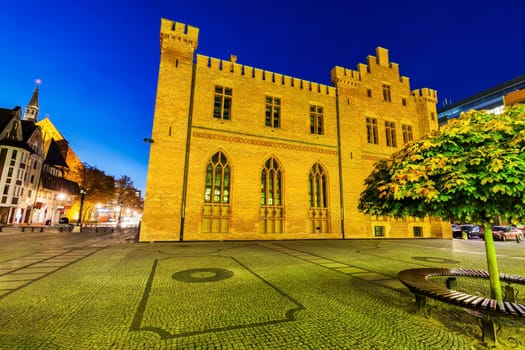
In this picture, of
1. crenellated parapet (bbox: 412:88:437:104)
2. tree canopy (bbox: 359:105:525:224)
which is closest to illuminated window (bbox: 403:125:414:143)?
crenellated parapet (bbox: 412:88:437:104)

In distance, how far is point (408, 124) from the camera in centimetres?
2328

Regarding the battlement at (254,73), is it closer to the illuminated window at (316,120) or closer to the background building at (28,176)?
the illuminated window at (316,120)

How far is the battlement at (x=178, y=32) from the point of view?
54.0 ft

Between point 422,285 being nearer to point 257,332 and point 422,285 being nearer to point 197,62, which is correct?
point 257,332

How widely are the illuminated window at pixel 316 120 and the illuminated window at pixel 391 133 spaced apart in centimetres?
717

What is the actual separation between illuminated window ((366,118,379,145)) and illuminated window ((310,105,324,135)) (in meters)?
4.92

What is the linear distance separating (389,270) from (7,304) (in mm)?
9311

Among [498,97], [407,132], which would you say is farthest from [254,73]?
[498,97]

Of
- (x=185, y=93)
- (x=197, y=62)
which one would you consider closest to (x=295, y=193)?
(x=185, y=93)

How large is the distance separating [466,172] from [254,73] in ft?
58.0

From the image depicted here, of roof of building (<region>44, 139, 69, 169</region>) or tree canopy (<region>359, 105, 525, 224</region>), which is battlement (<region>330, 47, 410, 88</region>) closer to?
tree canopy (<region>359, 105, 525, 224</region>)

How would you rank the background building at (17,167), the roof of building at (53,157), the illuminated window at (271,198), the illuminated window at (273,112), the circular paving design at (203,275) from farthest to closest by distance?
1. the roof of building at (53,157)
2. the background building at (17,167)
3. the illuminated window at (273,112)
4. the illuminated window at (271,198)
5. the circular paving design at (203,275)

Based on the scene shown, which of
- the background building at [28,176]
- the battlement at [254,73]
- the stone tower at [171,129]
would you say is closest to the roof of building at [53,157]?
the background building at [28,176]

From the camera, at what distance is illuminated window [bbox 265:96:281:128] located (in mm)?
18922
